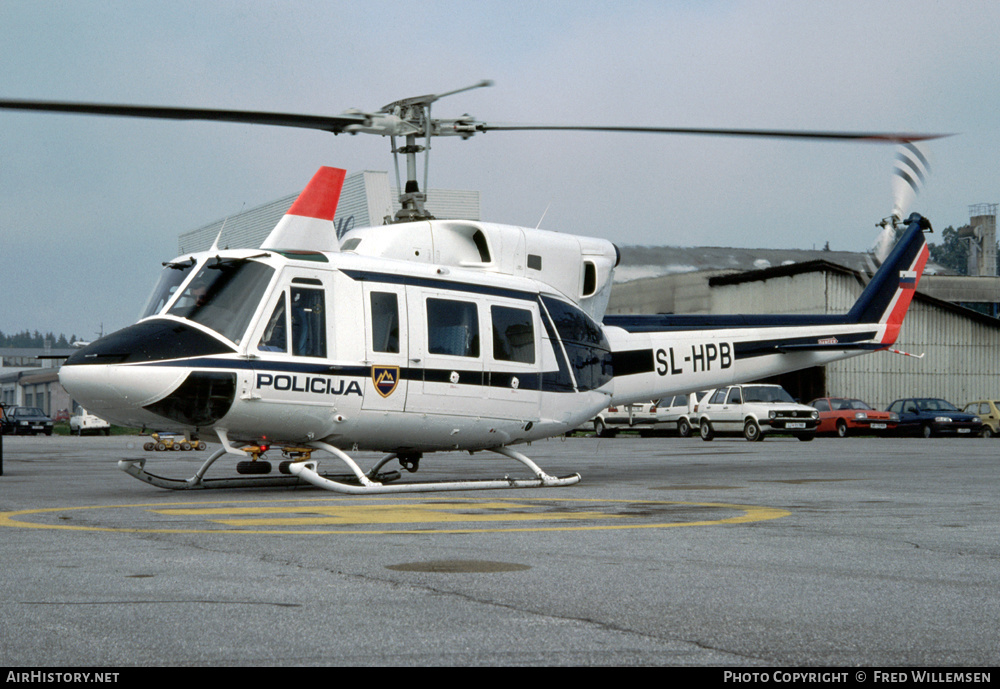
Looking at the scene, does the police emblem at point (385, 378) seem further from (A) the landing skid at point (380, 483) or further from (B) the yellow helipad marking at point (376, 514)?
(B) the yellow helipad marking at point (376, 514)

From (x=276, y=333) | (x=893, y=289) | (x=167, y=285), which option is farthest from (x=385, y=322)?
(x=893, y=289)

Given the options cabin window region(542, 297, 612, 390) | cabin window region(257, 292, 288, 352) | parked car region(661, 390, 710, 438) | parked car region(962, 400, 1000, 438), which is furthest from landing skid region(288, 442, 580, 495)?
parked car region(962, 400, 1000, 438)

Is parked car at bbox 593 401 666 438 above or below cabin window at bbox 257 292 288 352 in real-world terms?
below

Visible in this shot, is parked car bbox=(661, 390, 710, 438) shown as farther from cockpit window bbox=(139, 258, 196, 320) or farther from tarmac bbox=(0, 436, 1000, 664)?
cockpit window bbox=(139, 258, 196, 320)

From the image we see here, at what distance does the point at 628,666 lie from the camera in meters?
3.56

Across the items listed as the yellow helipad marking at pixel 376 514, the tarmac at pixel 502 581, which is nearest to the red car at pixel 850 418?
the tarmac at pixel 502 581

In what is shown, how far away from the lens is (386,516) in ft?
28.4

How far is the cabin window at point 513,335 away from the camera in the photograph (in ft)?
40.4

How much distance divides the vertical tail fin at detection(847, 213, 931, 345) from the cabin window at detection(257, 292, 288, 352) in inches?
400

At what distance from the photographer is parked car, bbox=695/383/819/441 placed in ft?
106

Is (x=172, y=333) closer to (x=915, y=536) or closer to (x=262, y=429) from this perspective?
(x=262, y=429)

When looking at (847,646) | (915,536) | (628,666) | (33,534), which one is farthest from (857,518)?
(33,534)

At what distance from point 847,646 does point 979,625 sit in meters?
0.73

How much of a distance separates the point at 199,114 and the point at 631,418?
101 feet
